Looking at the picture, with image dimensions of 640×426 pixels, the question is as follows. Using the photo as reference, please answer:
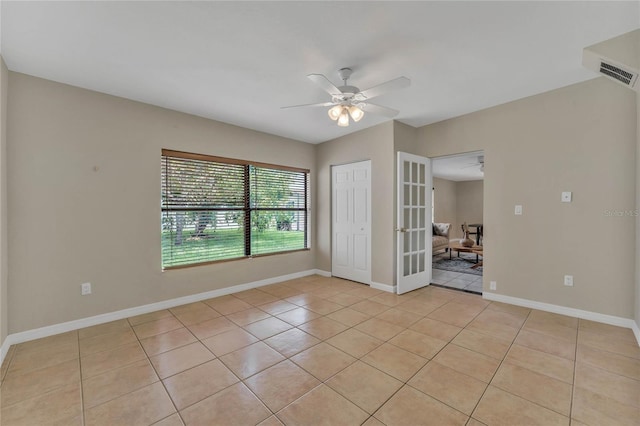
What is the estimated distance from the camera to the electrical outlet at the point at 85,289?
9.55 feet

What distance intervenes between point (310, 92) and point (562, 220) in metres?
3.27

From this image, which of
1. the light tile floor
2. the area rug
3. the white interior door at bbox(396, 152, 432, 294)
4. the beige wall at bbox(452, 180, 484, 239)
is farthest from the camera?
the beige wall at bbox(452, 180, 484, 239)

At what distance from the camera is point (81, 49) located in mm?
2250

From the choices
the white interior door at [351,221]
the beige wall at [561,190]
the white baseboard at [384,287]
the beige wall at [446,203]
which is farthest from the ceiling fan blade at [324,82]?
the beige wall at [446,203]

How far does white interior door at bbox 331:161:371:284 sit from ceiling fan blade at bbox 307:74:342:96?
2.21m

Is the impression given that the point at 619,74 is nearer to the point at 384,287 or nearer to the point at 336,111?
the point at 336,111

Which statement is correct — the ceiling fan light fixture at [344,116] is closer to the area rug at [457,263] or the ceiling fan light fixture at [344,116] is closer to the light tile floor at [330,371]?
the light tile floor at [330,371]

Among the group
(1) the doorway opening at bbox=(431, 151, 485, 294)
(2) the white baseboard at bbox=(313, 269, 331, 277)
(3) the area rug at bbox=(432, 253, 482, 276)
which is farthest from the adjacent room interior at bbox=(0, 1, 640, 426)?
(3) the area rug at bbox=(432, 253, 482, 276)

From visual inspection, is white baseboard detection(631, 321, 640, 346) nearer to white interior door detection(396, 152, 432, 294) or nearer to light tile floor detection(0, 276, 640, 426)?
light tile floor detection(0, 276, 640, 426)

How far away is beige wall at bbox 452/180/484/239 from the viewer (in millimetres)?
9984

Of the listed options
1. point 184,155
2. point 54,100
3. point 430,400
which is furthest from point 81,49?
point 430,400

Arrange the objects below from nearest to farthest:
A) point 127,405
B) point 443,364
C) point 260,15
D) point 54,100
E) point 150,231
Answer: point 127,405, point 260,15, point 443,364, point 54,100, point 150,231

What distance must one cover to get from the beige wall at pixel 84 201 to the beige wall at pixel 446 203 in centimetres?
817

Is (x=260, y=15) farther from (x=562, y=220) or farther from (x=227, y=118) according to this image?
(x=562, y=220)
